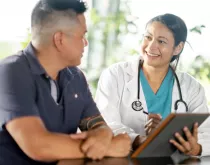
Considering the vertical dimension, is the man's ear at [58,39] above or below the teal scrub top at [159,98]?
above

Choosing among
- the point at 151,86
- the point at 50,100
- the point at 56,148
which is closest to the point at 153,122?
the point at 151,86

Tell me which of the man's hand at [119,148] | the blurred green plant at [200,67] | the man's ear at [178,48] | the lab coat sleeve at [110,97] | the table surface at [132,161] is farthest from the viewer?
the blurred green plant at [200,67]

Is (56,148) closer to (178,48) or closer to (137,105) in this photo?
(137,105)

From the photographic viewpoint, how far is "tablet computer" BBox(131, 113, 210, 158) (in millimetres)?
1484

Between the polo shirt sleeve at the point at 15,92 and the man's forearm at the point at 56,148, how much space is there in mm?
122

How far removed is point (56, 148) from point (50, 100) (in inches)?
10.3

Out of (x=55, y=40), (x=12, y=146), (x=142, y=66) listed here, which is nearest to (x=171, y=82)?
(x=142, y=66)

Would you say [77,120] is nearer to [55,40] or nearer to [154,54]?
[55,40]

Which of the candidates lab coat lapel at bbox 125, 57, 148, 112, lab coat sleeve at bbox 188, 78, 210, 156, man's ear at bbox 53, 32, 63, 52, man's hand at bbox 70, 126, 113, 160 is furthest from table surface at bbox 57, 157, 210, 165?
lab coat lapel at bbox 125, 57, 148, 112

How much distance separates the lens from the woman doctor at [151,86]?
7.61 ft

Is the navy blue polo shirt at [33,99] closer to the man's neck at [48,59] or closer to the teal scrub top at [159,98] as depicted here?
the man's neck at [48,59]

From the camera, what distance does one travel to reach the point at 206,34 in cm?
330

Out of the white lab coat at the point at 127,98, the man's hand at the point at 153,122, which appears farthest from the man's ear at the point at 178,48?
the man's hand at the point at 153,122

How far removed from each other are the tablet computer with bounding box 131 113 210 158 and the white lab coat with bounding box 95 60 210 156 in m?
0.55
